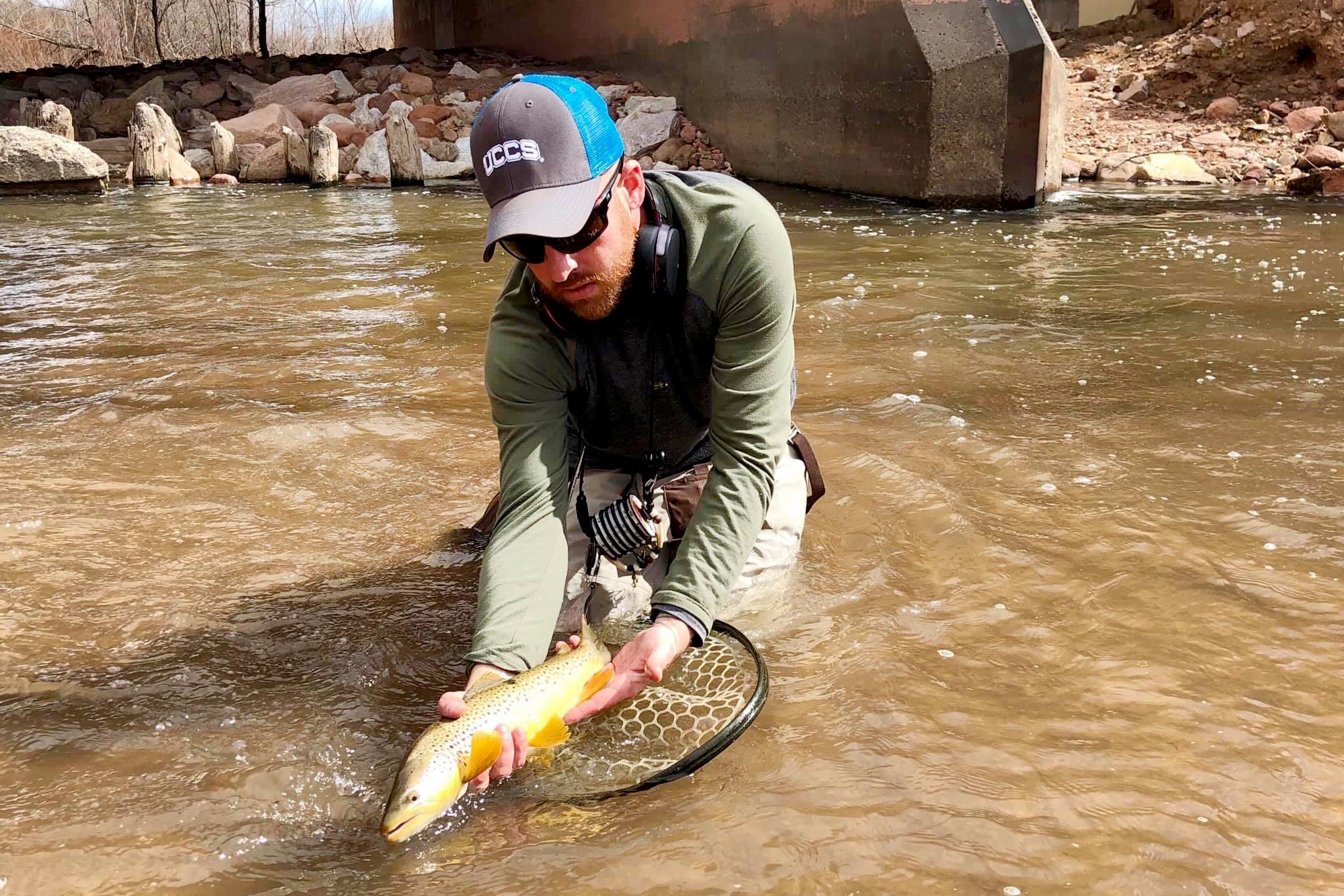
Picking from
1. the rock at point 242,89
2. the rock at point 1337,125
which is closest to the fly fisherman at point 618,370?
the rock at point 1337,125

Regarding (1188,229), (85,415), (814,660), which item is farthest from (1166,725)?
(1188,229)

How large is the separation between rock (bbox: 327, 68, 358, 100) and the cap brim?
1746cm

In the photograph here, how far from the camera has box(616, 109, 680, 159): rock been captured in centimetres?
1555

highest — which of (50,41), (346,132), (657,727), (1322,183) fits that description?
(50,41)

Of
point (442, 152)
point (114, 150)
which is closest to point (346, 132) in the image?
point (442, 152)

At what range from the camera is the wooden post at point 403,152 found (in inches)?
597

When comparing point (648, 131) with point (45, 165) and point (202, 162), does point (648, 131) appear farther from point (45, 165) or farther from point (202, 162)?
point (45, 165)

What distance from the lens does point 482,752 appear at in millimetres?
2062

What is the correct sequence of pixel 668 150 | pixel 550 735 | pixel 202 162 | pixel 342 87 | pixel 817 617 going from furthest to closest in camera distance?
pixel 342 87 < pixel 202 162 < pixel 668 150 < pixel 817 617 < pixel 550 735

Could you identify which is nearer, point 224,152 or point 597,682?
point 597,682

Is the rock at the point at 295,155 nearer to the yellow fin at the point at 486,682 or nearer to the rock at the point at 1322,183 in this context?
the rock at the point at 1322,183

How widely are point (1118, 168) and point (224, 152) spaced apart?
38.9ft

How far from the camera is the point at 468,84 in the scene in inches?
727

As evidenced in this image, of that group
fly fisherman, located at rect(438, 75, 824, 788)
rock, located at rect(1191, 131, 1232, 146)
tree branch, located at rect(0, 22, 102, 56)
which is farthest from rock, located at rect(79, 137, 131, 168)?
fly fisherman, located at rect(438, 75, 824, 788)
